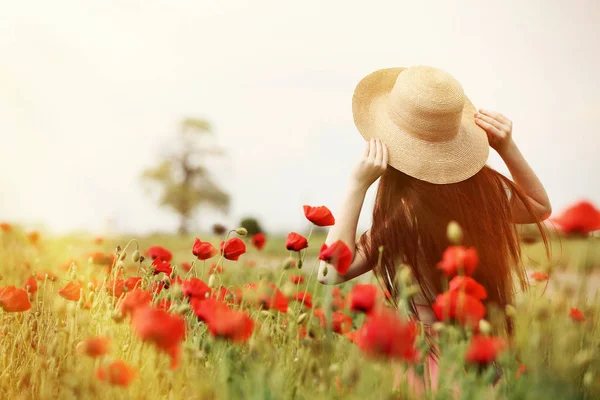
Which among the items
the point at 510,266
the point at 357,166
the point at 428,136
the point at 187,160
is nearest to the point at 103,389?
the point at 357,166

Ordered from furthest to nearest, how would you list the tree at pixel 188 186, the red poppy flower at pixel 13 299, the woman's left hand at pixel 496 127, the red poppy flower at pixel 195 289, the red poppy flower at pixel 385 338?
1. the tree at pixel 188 186
2. the woman's left hand at pixel 496 127
3. the red poppy flower at pixel 13 299
4. the red poppy flower at pixel 195 289
5. the red poppy flower at pixel 385 338

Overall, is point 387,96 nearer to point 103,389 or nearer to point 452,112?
point 452,112

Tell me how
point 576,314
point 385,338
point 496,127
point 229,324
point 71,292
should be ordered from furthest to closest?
point 496,127 < point 576,314 < point 71,292 < point 229,324 < point 385,338

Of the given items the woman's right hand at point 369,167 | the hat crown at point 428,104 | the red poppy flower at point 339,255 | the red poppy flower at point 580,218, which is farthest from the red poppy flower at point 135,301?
the red poppy flower at point 580,218

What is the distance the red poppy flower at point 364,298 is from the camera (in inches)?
38.8

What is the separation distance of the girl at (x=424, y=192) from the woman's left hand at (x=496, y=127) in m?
0.05

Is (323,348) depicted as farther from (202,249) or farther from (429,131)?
(429,131)

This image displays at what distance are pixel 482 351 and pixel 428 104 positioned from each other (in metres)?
0.62

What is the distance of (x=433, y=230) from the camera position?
1.40 m

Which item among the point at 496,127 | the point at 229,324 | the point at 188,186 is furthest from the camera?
the point at 188,186

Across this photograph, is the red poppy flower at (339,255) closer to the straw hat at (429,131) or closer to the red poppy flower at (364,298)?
the red poppy flower at (364,298)

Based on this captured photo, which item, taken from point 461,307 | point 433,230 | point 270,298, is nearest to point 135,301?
point 270,298

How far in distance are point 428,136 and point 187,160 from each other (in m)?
8.46

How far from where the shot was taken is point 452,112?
4.56ft
